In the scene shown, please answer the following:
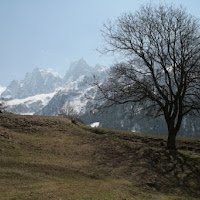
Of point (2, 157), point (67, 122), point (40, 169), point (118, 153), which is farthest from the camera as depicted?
point (67, 122)

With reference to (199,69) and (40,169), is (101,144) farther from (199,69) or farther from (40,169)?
(199,69)

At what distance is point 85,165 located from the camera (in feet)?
61.2

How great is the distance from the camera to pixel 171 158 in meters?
21.5

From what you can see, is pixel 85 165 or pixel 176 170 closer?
pixel 85 165

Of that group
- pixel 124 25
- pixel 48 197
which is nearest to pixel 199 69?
pixel 124 25

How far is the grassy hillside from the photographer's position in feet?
41.5

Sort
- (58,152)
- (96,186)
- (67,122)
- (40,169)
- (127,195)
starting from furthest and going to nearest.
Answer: (67,122)
(58,152)
(40,169)
(96,186)
(127,195)

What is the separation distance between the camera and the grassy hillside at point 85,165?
12.7 meters

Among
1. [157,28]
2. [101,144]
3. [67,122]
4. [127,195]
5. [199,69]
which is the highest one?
[157,28]

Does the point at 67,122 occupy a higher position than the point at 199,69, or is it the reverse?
the point at 199,69

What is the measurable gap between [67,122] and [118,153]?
1059cm

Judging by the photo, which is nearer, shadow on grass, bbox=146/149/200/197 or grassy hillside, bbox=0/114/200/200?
grassy hillside, bbox=0/114/200/200

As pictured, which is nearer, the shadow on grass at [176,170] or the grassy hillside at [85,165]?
the grassy hillside at [85,165]

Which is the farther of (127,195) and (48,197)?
(127,195)
